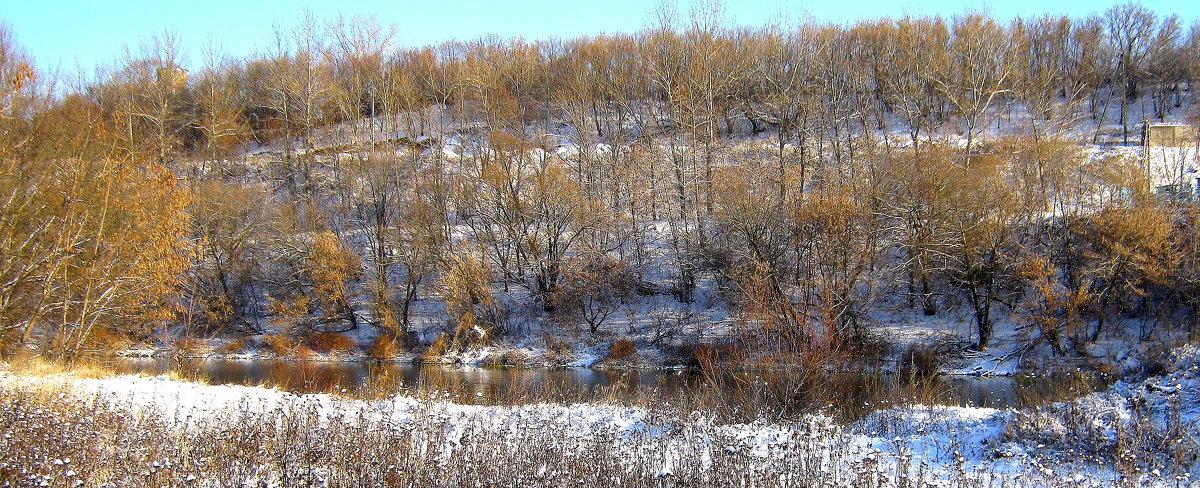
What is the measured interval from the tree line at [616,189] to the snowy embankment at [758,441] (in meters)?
4.64

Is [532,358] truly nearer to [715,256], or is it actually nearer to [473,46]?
[715,256]

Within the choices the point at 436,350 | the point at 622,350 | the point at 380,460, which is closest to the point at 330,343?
the point at 436,350

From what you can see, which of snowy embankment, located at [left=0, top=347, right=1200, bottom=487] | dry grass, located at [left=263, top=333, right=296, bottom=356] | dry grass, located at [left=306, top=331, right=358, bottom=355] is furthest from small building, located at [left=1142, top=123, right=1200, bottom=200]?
dry grass, located at [left=263, top=333, right=296, bottom=356]

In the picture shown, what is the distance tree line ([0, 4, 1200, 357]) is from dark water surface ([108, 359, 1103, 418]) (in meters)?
1.80

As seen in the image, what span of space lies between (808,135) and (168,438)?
3144cm

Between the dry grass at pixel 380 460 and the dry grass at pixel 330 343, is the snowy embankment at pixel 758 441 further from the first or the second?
the dry grass at pixel 330 343

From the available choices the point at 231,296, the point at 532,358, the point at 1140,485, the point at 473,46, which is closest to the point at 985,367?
the point at 532,358

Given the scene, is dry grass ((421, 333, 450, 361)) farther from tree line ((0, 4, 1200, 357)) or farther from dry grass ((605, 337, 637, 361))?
dry grass ((605, 337, 637, 361))

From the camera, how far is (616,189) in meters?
31.6

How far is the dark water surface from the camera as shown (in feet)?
34.7

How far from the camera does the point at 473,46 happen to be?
46500 mm

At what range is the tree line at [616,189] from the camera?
50.0 feet

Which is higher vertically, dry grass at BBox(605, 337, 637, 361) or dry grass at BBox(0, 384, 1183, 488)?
dry grass at BBox(0, 384, 1183, 488)

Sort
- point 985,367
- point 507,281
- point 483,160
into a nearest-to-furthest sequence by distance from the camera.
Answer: point 985,367, point 507,281, point 483,160
